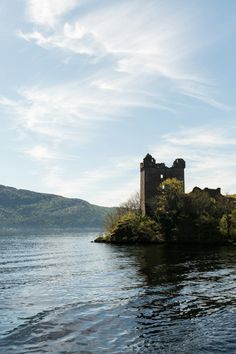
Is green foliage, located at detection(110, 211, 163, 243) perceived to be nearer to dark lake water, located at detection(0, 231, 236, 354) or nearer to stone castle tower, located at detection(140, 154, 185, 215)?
stone castle tower, located at detection(140, 154, 185, 215)

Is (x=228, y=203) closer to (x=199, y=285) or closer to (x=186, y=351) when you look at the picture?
(x=199, y=285)

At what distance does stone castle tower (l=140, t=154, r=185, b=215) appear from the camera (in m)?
118

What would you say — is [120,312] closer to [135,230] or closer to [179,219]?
[179,219]

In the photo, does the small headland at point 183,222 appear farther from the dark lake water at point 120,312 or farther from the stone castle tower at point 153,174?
the dark lake water at point 120,312

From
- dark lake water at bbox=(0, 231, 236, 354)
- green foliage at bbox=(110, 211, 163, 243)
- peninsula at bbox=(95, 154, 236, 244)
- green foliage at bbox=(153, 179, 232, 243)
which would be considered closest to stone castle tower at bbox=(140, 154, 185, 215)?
peninsula at bbox=(95, 154, 236, 244)

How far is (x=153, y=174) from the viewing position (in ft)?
393

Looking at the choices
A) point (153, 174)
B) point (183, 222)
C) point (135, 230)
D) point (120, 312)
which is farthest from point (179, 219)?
point (120, 312)

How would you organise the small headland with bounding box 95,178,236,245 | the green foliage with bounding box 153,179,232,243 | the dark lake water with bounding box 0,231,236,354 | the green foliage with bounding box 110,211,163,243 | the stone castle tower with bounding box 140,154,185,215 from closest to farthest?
the dark lake water with bounding box 0,231,236,354
the small headland with bounding box 95,178,236,245
the green foliage with bounding box 153,179,232,243
the green foliage with bounding box 110,211,163,243
the stone castle tower with bounding box 140,154,185,215

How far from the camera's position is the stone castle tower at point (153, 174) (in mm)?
118438

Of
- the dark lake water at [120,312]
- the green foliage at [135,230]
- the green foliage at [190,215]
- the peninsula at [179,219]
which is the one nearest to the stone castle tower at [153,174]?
the peninsula at [179,219]

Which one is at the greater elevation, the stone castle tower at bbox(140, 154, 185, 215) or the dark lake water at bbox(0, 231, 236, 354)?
the stone castle tower at bbox(140, 154, 185, 215)

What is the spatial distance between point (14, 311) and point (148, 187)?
9357 centimetres

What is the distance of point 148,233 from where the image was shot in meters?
103

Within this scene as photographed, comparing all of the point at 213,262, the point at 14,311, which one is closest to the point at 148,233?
the point at 213,262
